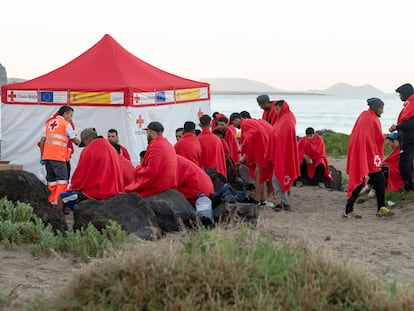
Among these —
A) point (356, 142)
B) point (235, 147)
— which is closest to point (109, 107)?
point (235, 147)

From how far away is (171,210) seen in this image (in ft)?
28.2

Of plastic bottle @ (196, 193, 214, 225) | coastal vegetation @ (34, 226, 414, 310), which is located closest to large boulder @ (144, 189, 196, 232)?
plastic bottle @ (196, 193, 214, 225)

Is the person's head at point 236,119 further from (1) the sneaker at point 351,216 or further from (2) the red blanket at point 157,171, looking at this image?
(2) the red blanket at point 157,171

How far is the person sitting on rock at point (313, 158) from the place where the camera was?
46.3 ft

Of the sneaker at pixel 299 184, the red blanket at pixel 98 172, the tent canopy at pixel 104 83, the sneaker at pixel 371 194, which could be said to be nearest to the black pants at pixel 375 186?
the sneaker at pixel 371 194

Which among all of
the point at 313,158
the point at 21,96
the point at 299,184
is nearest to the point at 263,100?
the point at 313,158

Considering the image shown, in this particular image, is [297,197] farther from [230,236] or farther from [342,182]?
[230,236]

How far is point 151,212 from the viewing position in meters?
8.23

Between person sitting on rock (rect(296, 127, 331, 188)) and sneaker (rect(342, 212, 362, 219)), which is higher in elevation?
person sitting on rock (rect(296, 127, 331, 188))

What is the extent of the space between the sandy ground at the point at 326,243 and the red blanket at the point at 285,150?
57 centimetres

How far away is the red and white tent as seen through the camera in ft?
44.4

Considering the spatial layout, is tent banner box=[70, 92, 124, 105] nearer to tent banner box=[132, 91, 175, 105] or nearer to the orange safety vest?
tent banner box=[132, 91, 175, 105]

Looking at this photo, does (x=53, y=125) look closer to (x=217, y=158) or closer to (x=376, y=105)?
(x=217, y=158)

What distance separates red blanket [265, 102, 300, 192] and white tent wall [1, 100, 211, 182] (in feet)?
11.2
